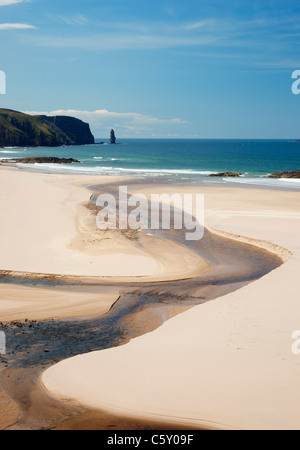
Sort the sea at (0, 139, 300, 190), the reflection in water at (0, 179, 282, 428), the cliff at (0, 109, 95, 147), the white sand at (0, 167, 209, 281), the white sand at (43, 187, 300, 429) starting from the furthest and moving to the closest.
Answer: the cliff at (0, 109, 95, 147) < the sea at (0, 139, 300, 190) < the white sand at (0, 167, 209, 281) < the reflection in water at (0, 179, 282, 428) < the white sand at (43, 187, 300, 429)

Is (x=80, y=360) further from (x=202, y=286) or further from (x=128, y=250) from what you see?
(x=128, y=250)

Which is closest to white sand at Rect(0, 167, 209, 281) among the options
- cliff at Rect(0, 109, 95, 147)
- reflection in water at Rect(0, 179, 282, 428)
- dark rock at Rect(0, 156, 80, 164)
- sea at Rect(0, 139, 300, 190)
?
reflection in water at Rect(0, 179, 282, 428)

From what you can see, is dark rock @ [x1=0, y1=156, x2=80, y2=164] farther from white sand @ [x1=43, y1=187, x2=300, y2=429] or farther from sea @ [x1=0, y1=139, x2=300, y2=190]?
white sand @ [x1=43, y1=187, x2=300, y2=429]

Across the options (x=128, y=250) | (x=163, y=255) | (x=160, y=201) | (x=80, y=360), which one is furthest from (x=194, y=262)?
(x=160, y=201)

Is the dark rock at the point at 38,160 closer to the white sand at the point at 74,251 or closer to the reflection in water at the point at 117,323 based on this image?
the white sand at the point at 74,251

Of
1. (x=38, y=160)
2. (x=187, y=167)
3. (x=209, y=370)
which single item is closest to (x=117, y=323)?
(x=209, y=370)

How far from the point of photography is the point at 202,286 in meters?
13.1

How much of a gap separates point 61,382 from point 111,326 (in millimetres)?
2819

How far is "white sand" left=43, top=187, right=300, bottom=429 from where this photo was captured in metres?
6.27

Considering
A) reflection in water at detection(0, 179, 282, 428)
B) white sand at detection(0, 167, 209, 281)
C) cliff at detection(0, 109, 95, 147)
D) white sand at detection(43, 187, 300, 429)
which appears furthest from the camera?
cliff at detection(0, 109, 95, 147)

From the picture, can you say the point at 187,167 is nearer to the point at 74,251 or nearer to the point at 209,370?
the point at 74,251

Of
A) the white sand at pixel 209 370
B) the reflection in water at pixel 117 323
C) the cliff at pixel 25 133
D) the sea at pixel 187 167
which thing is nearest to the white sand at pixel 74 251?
the reflection in water at pixel 117 323

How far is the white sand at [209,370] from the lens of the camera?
20.6 ft

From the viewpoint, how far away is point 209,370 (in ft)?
23.9
